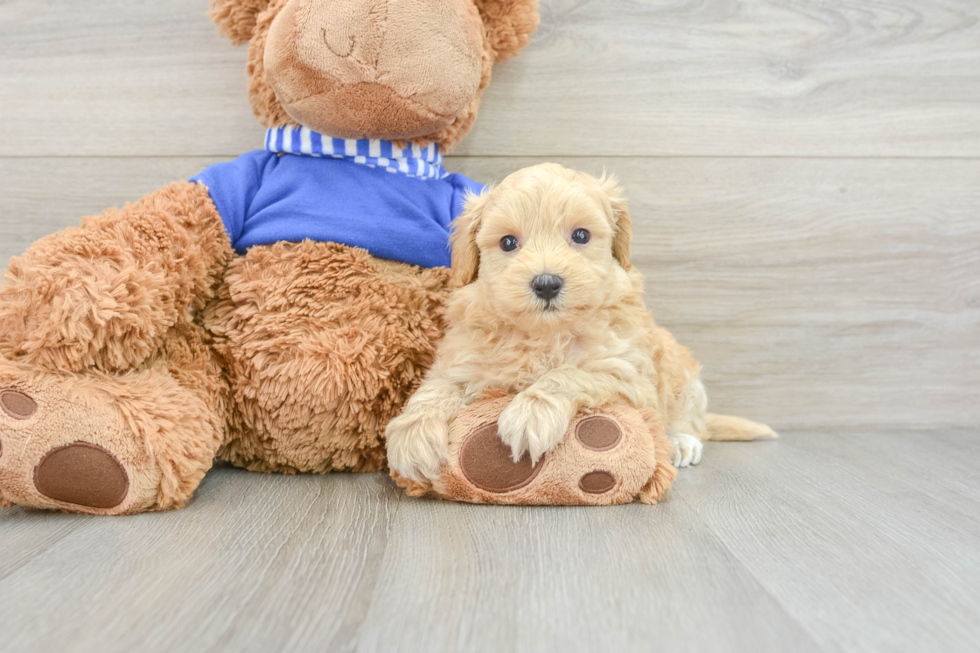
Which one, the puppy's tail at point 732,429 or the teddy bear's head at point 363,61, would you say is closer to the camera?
the teddy bear's head at point 363,61

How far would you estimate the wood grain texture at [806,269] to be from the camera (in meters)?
1.39

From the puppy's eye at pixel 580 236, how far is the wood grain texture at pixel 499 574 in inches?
14.0

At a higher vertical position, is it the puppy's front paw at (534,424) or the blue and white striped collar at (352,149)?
the blue and white striped collar at (352,149)

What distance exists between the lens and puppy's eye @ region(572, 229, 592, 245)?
36.8 inches

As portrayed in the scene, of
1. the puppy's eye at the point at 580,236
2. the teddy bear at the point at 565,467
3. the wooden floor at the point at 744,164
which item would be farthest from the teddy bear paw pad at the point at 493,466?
the puppy's eye at the point at 580,236

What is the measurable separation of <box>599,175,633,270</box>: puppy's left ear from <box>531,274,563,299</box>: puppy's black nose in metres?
0.17

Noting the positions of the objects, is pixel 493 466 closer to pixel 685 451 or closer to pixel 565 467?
pixel 565 467

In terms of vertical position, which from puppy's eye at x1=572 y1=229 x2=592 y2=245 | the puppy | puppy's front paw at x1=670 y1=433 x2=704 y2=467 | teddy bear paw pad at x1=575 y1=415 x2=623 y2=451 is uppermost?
puppy's eye at x1=572 y1=229 x2=592 y2=245

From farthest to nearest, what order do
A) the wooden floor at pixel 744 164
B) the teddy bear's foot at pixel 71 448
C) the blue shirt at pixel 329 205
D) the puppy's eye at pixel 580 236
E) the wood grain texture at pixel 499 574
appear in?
the wooden floor at pixel 744 164 → the blue shirt at pixel 329 205 → the puppy's eye at pixel 580 236 → the teddy bear's foot at pixel 71 448 → the wood grain texture at pixel 499 574

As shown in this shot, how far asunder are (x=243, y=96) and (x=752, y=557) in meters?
1.19

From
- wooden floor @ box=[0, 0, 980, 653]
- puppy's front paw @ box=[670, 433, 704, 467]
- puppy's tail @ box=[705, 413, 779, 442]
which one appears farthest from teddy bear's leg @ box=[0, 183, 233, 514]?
puppy's tail @ box=[705, 413, 779, 442]

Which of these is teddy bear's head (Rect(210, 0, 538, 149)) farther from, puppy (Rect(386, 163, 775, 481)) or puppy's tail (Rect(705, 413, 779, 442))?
puppy's tail (Rect(705, 413, 779, 442))

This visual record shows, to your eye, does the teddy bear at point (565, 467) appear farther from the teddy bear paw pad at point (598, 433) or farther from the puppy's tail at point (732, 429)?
the puppy's tail at point (732, 429)

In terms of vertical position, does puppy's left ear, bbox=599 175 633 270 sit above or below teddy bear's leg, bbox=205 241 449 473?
above
